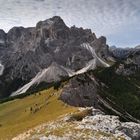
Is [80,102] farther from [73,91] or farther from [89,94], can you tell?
[89,94]

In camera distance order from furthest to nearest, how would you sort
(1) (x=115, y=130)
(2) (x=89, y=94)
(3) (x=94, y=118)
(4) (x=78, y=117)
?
1. (2) (x=89, y=94)
2. (4) (x=78, y=117)
3. (3) (x=94, y=118)
4. (1) (x=115, y=130)

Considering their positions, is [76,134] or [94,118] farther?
[94,118]

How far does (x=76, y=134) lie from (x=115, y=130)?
8.50 meters

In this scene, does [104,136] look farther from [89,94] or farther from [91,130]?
[89,94]

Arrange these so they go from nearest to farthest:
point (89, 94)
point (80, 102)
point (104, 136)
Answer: point (104, 136) → point (80, 102) → point (89, 94)

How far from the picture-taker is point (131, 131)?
70.0 m

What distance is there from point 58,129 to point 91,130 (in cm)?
497

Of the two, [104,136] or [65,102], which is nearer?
[104,136]

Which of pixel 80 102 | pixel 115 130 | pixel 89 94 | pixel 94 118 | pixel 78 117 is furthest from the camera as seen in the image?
pixel 89 94

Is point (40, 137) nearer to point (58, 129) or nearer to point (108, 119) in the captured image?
point (58, 129)

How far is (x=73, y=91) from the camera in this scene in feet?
559

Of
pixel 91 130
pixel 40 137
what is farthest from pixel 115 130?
pixel 40 137

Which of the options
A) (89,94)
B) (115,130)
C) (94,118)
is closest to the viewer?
(115,130)

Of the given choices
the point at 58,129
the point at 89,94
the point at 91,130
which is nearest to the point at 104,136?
the point at 91,130
